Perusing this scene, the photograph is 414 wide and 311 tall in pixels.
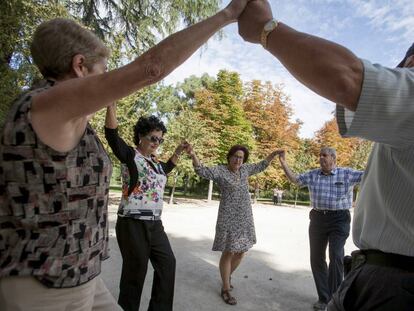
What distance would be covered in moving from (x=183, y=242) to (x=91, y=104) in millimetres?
7676

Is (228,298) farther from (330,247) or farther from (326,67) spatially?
(326,67)

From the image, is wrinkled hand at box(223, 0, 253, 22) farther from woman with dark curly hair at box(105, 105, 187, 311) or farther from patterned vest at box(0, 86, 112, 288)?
woman with dark curly hair at box(105, 105, 187, 311)

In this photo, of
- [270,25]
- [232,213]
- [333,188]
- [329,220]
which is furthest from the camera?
[232,213]

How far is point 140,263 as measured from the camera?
3.97 metres

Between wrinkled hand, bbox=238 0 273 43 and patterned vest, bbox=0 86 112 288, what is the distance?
831 mm

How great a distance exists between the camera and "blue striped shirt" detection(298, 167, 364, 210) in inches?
208

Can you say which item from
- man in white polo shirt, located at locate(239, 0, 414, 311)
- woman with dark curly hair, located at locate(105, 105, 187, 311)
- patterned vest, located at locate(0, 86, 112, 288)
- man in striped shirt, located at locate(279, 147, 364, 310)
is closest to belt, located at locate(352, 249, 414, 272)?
man in white polo shirt, located at locate(239, 0, 414, 311)

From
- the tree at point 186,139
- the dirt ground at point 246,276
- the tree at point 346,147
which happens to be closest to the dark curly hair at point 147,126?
the dirt ground at point 246,276

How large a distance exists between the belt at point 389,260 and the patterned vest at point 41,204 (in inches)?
46.8

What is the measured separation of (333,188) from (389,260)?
4.16 m

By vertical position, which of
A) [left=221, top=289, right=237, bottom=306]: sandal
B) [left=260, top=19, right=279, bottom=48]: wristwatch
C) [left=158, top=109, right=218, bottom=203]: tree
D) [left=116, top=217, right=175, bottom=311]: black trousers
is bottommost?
[left=221, top=289, right=237, bottom=306]: sandal

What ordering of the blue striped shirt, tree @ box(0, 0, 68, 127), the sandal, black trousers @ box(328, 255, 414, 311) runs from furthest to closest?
tree @ box(0, 0, 68, 127), the blue striped shirt, the sandal, black trousers @ box(328, 255, 414, 311)

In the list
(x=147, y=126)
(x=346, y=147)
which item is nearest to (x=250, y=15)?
(x=147, y=126)

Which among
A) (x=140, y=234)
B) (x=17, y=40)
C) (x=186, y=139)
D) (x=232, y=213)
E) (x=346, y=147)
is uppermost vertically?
(x=346, y=147)
